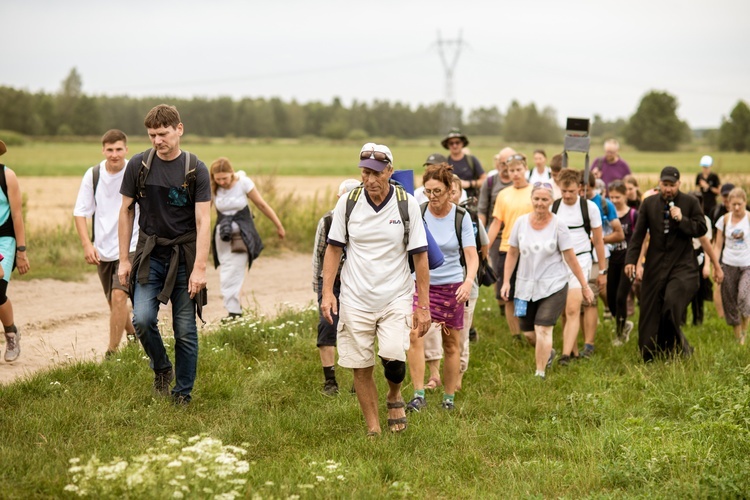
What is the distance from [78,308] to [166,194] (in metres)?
5.84

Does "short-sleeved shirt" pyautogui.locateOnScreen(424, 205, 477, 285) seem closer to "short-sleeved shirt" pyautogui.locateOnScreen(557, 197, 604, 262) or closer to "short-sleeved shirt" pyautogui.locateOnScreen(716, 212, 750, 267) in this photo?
"short-sleeved shirt" pyautogui.locateOnScreen(557, 197, 604, 262)

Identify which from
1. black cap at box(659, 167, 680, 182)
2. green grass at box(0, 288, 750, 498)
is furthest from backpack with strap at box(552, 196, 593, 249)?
green grass at box(0, 288, 750, 498)

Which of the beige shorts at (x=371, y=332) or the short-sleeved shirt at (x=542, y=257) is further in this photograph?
the short-sleeved shirt at (x=542, y=257)

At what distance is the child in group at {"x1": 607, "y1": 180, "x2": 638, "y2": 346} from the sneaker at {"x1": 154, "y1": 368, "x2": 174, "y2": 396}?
18.6ft

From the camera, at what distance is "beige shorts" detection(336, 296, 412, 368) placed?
6.44 meters

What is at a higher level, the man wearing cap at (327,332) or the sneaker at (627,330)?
the man wearing cap at (327,332)

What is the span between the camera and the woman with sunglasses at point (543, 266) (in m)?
8.88

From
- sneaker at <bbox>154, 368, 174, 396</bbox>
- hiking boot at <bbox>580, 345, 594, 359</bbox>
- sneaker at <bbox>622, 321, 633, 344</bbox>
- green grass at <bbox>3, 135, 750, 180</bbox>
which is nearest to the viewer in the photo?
sneaker at <bbox>154, 368, 174, 396</bbox>

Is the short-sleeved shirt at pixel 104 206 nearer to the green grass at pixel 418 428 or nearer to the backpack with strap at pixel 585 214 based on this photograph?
the green grass at pixel 418 428

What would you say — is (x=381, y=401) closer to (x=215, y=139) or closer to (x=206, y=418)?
(x=206, y=418)

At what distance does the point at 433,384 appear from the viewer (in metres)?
8.53

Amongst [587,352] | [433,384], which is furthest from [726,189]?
[433,384]

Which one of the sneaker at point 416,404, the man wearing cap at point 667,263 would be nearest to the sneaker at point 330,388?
the sneaker at point 416,404

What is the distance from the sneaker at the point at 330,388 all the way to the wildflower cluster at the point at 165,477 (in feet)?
9.18
